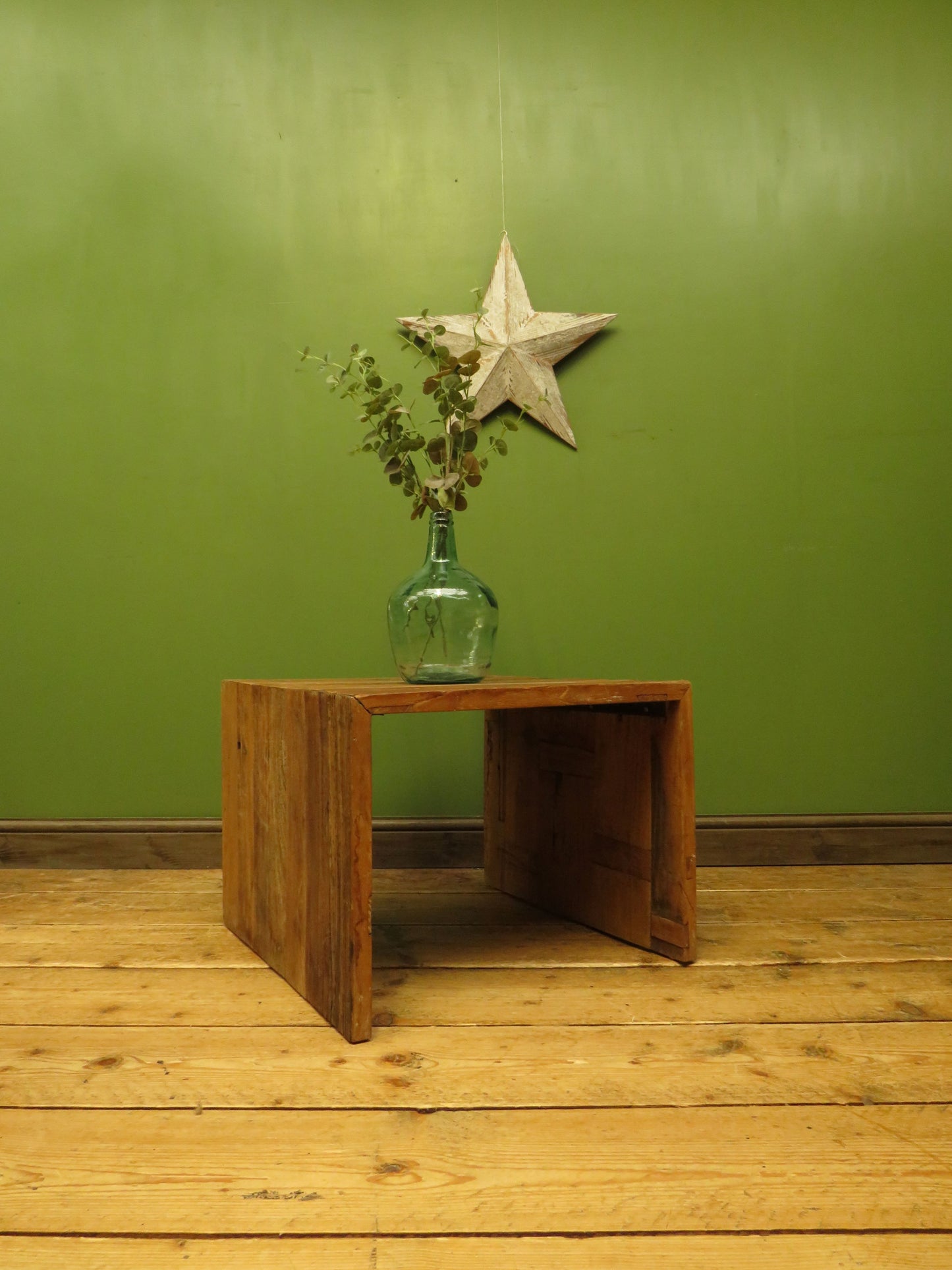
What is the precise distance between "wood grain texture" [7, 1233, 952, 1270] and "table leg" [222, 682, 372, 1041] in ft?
1.12

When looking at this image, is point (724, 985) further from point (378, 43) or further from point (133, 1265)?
point (378, 43)

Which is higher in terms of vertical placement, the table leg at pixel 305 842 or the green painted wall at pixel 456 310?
the green painted wall at pixel 456 310

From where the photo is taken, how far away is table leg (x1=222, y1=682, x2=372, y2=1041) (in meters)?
0.94

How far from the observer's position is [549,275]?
1.84m

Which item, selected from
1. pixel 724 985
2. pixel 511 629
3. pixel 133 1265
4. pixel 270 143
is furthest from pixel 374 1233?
pixel 270 143

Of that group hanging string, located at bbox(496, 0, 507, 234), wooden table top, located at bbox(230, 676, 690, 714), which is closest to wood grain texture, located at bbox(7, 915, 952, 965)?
wooden table top, located at bbox(230, 676, 690, 714)

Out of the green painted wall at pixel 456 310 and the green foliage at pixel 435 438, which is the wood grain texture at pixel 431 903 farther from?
the green foliage at pixel 435 438

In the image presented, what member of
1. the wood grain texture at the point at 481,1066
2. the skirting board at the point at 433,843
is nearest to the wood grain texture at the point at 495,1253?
the wood grain texture at the point at 481,1066

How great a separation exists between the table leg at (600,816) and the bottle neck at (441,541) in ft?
1.09

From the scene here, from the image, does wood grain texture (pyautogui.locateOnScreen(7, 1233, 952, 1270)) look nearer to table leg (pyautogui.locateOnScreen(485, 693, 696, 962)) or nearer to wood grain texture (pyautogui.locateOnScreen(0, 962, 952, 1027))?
wood grain texture (pyautogui.locateOnScreen(0, 962, 952, 1027))

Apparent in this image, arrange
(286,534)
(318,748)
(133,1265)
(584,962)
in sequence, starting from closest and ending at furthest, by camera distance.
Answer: (133,1265)
(318,748)
(584,962)
(286,534)

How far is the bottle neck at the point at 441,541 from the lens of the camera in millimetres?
1254

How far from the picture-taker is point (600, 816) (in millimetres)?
1324

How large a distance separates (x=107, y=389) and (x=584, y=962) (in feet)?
4.95
